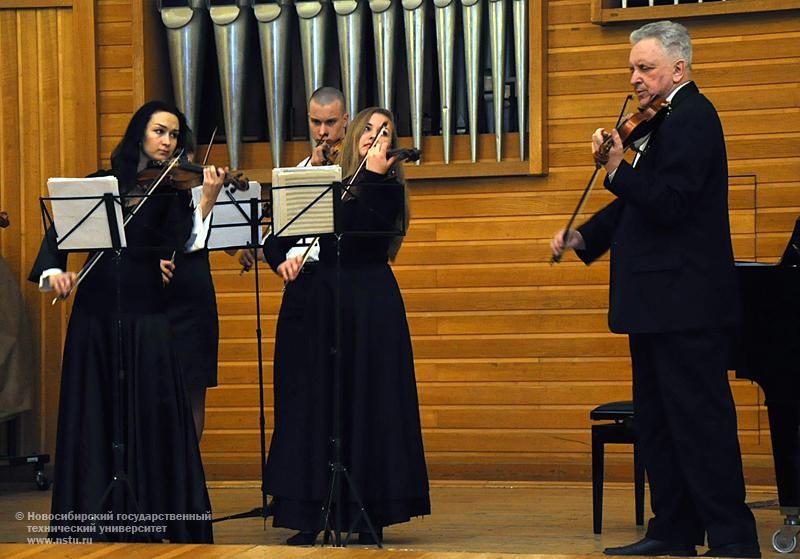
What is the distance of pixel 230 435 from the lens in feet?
21.5

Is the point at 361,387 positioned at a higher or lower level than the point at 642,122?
lower

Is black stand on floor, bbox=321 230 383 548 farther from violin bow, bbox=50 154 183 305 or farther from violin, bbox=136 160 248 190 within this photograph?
violin bow, bbox=50 154 183 305

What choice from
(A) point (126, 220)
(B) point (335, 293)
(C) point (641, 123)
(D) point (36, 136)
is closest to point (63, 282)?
(A) point (126, 220)

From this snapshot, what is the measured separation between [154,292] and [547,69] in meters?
2.51

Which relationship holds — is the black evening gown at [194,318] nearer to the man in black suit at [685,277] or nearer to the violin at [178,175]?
the violin at [178,175]

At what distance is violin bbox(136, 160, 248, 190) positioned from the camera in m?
4.48

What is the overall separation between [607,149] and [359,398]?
1.29 metres

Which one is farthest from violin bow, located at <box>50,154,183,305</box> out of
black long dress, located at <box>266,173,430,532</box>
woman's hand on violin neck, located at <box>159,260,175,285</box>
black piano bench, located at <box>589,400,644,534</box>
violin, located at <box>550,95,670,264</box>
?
black piano bench, located at <box>589,400,644,534</box>

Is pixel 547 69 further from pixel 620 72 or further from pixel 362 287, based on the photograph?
pixel 362 287

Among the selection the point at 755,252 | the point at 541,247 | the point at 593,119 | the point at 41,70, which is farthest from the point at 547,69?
the point at 41,70

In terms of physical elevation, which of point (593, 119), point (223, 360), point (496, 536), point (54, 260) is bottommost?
point (496, 536)

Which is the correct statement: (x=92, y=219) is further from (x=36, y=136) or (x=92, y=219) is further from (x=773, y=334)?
(x=36, y=136)

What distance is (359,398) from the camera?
181 inches

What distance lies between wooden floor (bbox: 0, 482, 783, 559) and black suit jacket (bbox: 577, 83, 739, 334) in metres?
0.84
